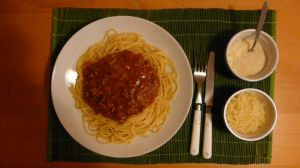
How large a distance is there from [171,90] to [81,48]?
2.58 ft

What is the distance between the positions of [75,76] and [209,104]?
108 cm

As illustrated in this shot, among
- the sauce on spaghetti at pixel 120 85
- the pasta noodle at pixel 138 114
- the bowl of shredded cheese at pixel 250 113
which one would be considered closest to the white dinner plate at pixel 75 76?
the pasta noodle at pixel 138 114

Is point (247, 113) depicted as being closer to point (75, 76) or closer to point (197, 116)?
point (197, 116)

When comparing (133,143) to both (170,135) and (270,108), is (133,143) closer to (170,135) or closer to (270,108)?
(170,135)

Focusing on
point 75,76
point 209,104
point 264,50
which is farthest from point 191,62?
point 75,76

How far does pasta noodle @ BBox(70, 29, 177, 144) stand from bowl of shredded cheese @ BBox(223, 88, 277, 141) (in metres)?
0.47

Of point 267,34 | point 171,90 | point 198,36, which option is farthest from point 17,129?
point 267,34

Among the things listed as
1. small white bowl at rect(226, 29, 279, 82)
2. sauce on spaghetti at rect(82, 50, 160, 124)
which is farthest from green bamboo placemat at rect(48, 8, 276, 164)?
sauce on spaghetti at rect(82, 50, 160, 124)

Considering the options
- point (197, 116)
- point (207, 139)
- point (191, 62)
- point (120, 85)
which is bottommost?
point (207, 139)

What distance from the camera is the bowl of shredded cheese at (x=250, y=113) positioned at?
2346mm

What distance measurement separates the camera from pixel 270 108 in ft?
7.79

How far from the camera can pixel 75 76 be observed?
2514 mm

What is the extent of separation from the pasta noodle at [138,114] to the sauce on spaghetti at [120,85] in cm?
4

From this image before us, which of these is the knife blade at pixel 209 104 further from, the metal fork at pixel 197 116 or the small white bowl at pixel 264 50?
the small white bowl at pixel 264 50
